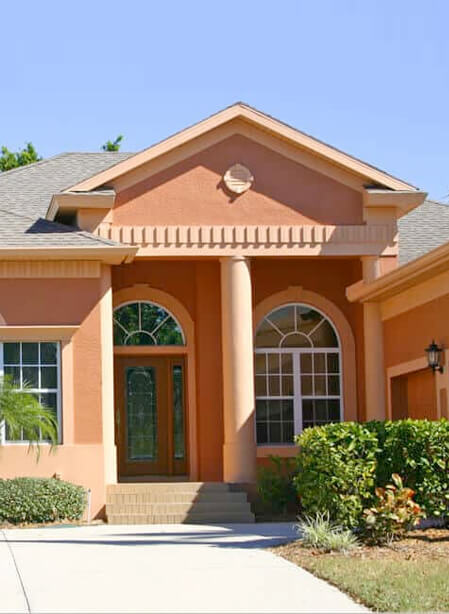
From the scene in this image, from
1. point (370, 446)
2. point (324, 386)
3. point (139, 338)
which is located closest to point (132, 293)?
point (139, 338)

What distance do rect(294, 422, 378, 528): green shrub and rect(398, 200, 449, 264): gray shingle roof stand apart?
27.7ft

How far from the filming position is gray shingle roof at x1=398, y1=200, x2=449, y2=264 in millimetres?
24062

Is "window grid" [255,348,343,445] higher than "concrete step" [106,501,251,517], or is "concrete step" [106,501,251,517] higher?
"window grid" [255,348,343,445]

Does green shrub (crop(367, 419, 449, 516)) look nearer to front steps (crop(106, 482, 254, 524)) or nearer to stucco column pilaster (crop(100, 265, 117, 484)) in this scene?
front steps (crop(106, 482, 254, 524))

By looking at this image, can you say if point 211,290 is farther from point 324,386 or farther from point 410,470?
point 410,470

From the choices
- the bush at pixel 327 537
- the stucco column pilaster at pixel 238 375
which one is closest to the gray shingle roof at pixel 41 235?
the stucco column pilaster at pixel 238 375

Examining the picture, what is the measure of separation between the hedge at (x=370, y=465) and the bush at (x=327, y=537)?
0.48 ft

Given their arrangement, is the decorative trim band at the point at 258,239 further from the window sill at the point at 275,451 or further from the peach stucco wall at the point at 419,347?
the window sill at the point at 275,451

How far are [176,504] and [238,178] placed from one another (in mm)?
5994

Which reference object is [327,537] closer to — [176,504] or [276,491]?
[176,504]

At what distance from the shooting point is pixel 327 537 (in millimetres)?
14414

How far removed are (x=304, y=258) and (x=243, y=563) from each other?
32.9ft

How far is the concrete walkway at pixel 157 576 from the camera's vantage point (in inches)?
442

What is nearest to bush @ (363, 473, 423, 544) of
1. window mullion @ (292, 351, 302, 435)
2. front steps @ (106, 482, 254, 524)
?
front steps @ (106, 482, 254, 524)
